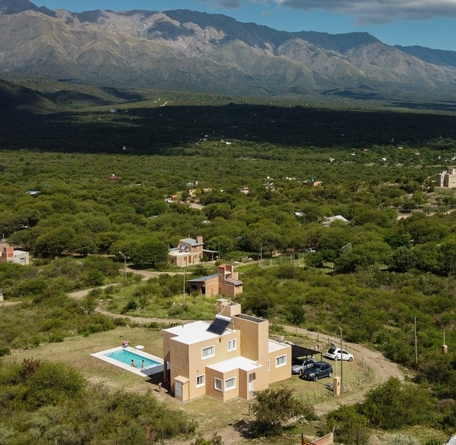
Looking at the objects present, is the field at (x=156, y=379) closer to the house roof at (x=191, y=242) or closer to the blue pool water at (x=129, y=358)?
the blue pool water at (x=129, y=358)

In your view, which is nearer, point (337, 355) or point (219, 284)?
point (337, 355)

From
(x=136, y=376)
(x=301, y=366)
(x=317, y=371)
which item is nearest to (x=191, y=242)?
(x=301, y=366)

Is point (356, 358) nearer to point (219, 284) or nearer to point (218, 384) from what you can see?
point (218, 384)

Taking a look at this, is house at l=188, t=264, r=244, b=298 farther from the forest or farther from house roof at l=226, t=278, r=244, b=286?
the forest

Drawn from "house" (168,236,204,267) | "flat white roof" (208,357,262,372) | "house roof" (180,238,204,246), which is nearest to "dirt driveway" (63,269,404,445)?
"flat white roof" (208,357,262,372)

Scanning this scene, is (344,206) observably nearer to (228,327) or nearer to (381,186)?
(381,186)
